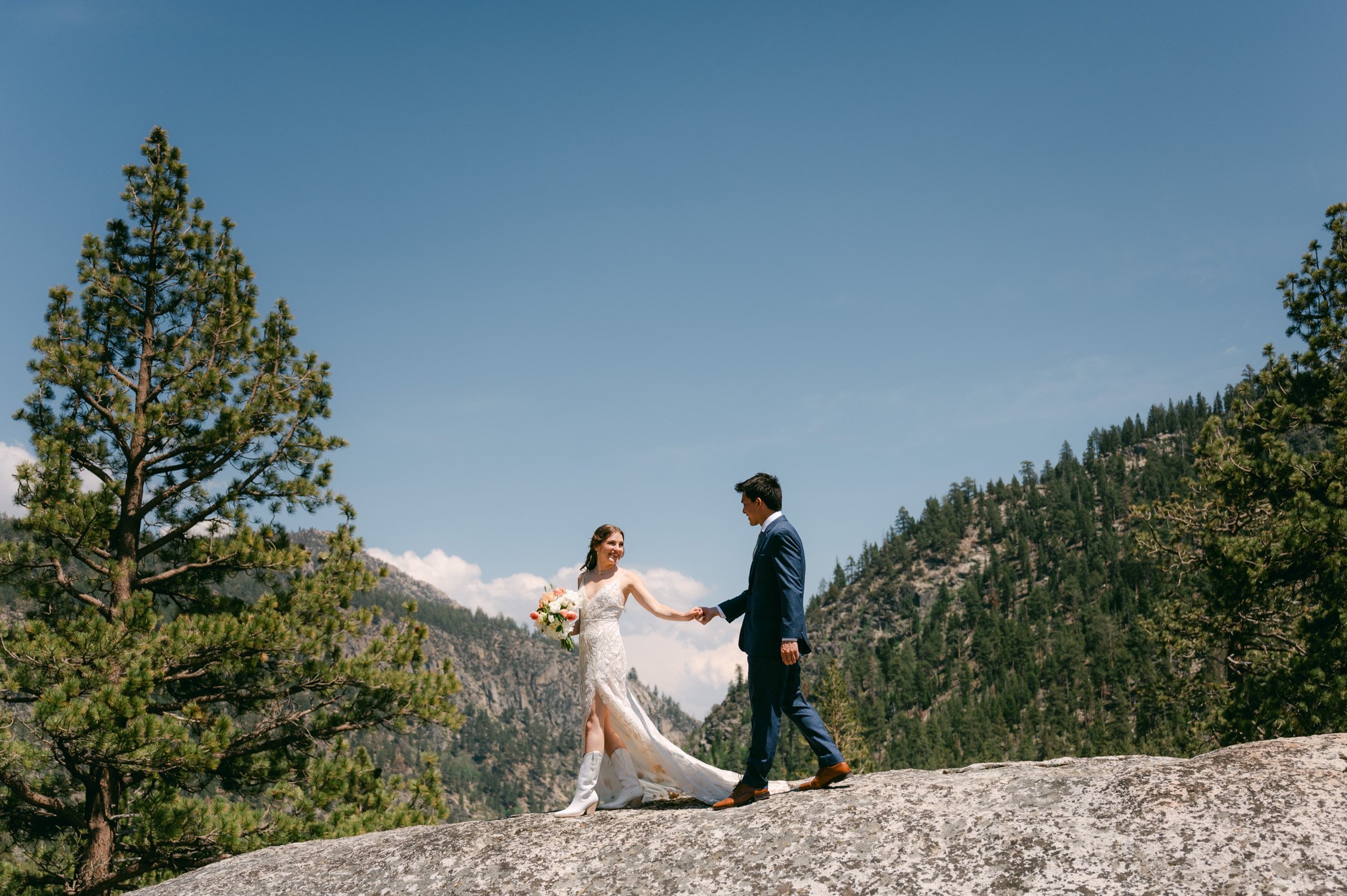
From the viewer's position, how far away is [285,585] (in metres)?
15.9

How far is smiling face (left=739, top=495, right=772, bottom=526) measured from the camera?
25.0ft

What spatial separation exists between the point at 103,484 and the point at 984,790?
566 inches

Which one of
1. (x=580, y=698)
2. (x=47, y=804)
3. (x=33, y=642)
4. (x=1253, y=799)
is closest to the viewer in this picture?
(x=1253, y=799)

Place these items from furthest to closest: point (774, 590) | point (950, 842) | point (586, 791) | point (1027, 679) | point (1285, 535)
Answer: point (1027, 679) → point (1285, 535) → point (586, 791) → point (774, 590) → point (950, 842)

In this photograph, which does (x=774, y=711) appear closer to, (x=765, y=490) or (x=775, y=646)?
(x=775, y=646)

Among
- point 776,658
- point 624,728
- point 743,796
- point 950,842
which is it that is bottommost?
point 950,842

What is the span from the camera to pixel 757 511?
25.0ft

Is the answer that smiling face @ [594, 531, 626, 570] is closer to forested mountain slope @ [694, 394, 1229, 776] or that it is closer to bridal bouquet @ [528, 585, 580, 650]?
bridal bouquet @ [528, 585, 580, 650]

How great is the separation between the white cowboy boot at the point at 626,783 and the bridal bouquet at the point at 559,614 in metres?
1.11

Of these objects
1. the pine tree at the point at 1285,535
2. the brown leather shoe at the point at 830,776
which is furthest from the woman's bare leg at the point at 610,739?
the pine tree at the point at 1285,535

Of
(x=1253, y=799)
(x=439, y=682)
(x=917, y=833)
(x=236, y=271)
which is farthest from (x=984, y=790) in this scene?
(x=236, y=271)

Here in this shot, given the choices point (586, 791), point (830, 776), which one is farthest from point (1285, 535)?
point (586, 791)

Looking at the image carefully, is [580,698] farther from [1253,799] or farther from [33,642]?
[33,642]

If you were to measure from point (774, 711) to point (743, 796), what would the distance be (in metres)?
0.76
